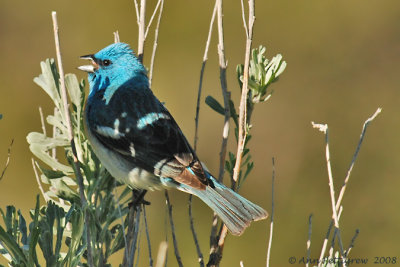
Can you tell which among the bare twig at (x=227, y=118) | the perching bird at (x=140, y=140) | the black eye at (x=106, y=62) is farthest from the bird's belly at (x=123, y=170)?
the black eye at (x=106, y=62)

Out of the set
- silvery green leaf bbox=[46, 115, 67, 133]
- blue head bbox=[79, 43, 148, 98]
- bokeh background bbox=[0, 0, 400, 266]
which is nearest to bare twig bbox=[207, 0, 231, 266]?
silvery green leaf bbox=[46, 115, 67, 133]

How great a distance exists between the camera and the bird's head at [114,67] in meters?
3.68

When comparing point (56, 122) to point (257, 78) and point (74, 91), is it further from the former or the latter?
point (257, 78)

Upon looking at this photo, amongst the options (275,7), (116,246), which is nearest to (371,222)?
(275,7)

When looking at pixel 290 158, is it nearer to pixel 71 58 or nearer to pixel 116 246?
pixel 71 58

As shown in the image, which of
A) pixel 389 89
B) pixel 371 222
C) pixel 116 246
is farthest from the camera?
pixel 389 89

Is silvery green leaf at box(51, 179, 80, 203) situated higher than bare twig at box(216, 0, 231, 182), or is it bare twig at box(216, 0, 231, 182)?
bare twig at box(216, 0, 231, 182)

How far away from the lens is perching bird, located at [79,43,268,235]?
309 cm

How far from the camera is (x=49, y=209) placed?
2.32 meters

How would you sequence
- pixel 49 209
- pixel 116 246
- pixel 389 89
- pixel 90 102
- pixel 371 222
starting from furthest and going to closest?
pixel 389 89 → pixel 371 222 → pixel 90 102 → pixel 116 246 → pixel 49 209

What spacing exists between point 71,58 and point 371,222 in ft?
8.85

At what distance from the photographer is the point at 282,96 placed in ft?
16.1

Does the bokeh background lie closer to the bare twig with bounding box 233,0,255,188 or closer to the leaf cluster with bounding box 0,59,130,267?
the leaf cluster with bounding box 0,59,130,267

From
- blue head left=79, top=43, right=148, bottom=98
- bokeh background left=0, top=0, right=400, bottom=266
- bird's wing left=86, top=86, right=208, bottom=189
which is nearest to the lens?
bird's wing left=86, top=86, right=208, bottom=189
